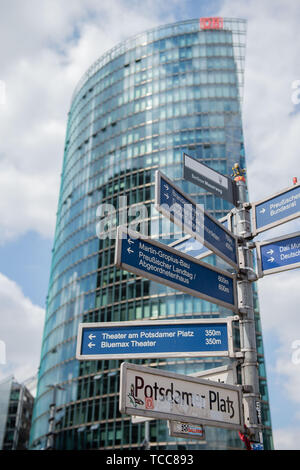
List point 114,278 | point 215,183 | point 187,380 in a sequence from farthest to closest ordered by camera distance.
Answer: point 114,278, point 215,183, point 187,380

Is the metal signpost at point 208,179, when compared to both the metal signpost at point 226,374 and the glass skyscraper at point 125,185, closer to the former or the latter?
the metal signpost at point 226,374

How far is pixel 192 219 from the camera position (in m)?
6.56

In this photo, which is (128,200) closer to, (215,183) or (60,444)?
(60,444)

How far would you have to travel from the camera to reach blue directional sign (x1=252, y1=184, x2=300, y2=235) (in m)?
7.00

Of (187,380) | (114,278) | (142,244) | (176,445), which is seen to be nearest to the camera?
(187,380)

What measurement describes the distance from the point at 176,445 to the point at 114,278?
19.3 m

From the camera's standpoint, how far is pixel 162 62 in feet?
209

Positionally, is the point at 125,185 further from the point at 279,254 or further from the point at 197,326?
the point at 197,326

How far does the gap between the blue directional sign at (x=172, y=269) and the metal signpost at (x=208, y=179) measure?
4.38 feet

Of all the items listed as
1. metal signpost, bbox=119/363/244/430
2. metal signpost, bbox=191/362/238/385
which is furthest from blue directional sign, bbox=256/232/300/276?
metal signpost, bbox=119/363/244/430

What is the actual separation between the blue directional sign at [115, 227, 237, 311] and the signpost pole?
0.59 ft

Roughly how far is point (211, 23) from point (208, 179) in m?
63.9

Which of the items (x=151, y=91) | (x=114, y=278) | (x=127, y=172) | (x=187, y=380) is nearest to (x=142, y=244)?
(x=187, y=380)

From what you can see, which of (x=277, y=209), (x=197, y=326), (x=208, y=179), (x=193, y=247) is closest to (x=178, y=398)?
(x=197, y=326)
